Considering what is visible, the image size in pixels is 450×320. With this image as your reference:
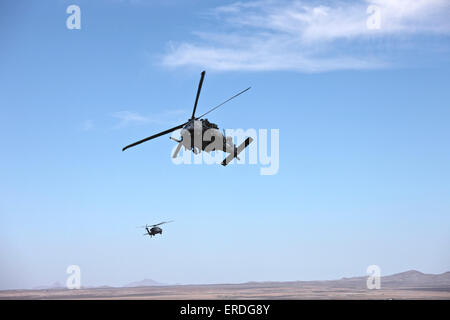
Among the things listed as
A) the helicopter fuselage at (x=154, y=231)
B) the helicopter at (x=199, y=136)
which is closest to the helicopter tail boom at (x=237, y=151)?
the helicopter at (x=199, y=136)

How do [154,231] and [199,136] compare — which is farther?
[154,231]

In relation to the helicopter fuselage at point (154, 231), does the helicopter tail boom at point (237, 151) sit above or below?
above

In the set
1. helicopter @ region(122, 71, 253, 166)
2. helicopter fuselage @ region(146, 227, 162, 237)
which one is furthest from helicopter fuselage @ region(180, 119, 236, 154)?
helicopter fuselage @ region(146, 227, 162, 237)

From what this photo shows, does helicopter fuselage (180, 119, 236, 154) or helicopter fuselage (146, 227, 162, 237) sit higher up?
helicopter fuselage (180, 119, 236, 154)

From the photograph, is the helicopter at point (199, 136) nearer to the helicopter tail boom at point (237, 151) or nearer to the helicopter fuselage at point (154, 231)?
the helicopter tail boom at point (237, 151)

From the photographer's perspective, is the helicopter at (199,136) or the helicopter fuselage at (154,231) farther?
Answer: the helicopter fuselage at (154,231)

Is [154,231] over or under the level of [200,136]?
under

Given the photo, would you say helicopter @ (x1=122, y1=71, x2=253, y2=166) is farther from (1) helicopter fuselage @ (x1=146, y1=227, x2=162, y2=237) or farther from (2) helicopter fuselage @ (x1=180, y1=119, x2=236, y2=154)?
(1) helicopter fuselage @ (x1=146, y1=227, x2=162, y2=237)

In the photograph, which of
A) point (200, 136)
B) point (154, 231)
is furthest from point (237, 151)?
point (154, 231)

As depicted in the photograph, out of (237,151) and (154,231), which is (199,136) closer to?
(237,151)

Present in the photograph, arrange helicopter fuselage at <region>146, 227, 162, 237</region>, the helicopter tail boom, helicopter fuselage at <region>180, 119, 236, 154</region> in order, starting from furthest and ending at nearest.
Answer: helicopter fuselage at <region>146, 227, 162, 237</region>, the helicopter tail boom, helicopter fuselage at <region>180, 119, 236, 154</region>
